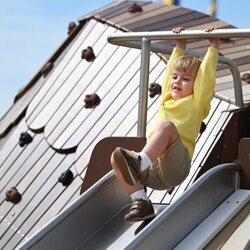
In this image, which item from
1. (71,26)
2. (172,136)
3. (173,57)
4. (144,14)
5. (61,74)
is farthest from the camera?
(71,26)

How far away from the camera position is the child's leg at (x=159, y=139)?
4.13m

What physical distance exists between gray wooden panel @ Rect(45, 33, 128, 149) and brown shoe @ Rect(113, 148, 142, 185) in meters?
3.86

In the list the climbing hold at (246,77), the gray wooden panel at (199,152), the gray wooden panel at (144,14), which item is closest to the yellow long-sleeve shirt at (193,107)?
the gray wooden panel at (199,152)

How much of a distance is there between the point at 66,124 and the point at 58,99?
511mm

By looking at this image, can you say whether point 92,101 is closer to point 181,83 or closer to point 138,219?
point 181,83

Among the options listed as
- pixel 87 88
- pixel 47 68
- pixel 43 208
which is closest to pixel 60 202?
pixel 43 208

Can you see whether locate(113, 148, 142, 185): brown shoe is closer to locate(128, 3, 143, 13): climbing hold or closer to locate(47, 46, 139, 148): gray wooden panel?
Answer: locate(47, 46, 139, 148): gray wooden panel

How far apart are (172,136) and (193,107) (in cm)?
32

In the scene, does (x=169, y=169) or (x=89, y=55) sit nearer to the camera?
(x=169, y=169)

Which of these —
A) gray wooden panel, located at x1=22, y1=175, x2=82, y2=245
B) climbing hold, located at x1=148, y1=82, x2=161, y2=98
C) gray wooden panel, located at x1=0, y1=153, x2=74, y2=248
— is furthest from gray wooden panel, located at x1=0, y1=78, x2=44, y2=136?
climbing hold, located at x1=148, y1=82, x2=161, y2=98

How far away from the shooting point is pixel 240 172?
4301mm

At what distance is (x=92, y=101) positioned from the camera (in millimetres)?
8000

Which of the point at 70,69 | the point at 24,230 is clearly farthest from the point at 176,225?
the point at 70,69

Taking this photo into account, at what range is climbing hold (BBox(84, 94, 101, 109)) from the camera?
801cm
